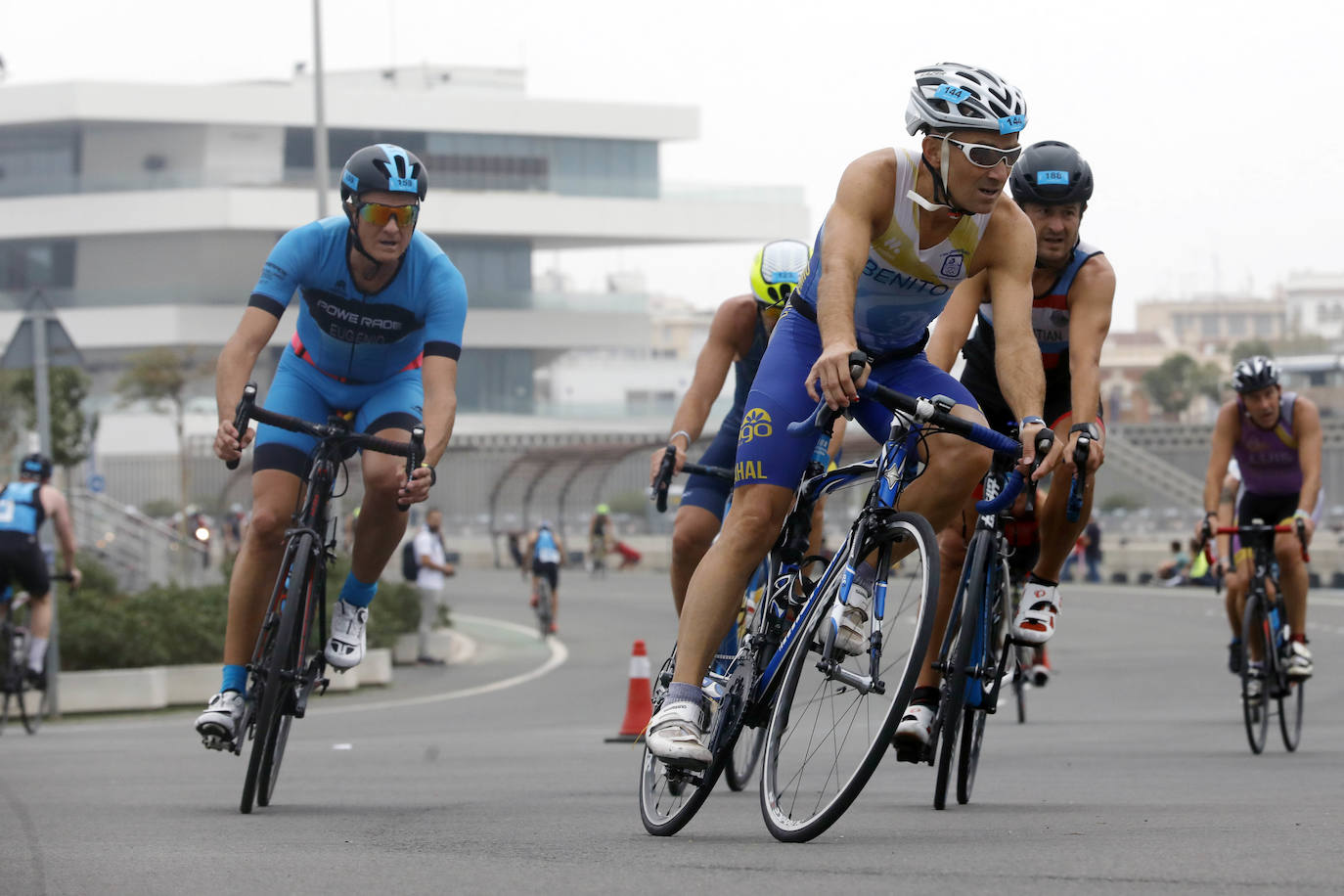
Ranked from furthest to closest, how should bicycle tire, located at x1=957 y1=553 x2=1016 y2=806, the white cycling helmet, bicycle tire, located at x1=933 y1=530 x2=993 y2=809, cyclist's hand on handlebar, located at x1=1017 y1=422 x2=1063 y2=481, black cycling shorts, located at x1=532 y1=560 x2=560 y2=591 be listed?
1. black cycling shorts, located at x1=532 y1=560 x2=560 y2=591
2. bicycle tire, located at x1=957 y1=553 x2=1016 y2=806
3. bicycle tire, located at x1=933 y1=530 x2=993 y2=809
4. the white cycling helmet
5. cyclist's hand on handlebar, located at x1=1017 y1=422 x2=1063 y2=481

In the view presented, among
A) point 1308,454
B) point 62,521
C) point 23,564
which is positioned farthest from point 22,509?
point 1308,454

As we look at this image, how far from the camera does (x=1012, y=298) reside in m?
6.38

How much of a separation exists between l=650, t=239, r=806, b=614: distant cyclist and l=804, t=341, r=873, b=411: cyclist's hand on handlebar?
2945mm

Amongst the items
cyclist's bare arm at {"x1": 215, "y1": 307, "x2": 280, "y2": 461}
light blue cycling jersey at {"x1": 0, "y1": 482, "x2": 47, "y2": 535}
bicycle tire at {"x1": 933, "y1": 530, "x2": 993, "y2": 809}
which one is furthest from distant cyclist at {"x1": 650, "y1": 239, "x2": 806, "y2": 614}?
light blue cycling jersey at {"x1": 0, "y1": 482, "x2": 47, "y2": 535}

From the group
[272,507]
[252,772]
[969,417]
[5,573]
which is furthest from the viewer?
[5,573]

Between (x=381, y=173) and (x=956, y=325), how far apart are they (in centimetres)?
221

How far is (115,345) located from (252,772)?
278 feet

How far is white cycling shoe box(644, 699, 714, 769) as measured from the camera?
5.52 metres

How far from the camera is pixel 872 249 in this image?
20.3ft

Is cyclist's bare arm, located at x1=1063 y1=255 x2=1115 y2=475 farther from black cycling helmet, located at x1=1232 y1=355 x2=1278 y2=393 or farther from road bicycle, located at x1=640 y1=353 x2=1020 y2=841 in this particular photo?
black cycling helmet, located at x1=1232 y1=355 x2=1278 y2=393

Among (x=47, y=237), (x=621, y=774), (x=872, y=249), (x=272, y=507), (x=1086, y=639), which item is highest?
(x=47, y=237)

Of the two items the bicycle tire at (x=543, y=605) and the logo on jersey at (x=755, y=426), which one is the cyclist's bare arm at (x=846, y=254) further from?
the bicycle tire at (x=543, y=605)

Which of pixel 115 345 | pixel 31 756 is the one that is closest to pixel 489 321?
pixel 115 345

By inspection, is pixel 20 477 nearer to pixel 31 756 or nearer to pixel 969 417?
pixel 31 756
